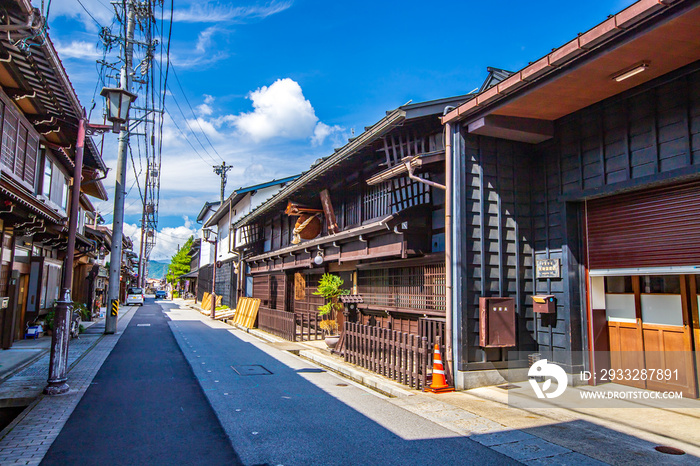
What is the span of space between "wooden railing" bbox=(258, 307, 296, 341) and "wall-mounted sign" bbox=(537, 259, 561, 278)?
9564 mm

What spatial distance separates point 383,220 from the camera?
10812 mm

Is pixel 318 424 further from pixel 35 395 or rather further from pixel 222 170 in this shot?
pixel 222 170

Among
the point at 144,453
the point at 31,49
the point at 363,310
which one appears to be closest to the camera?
the point at 144,453

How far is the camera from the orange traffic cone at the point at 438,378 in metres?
8.13

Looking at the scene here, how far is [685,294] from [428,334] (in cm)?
490

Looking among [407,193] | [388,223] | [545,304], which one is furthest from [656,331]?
[407,193]

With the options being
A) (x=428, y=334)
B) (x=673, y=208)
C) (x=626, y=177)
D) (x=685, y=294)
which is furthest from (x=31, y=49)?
(x=685, y=294)

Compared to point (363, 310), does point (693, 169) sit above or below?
above

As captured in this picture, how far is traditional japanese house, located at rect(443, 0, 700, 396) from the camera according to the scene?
262 inches

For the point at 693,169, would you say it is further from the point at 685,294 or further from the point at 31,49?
the point at 31,49

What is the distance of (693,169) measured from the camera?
6457 millimetres

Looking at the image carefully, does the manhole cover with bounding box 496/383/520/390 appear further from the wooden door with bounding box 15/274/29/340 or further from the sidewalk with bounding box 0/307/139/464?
the wooden door with bounding box 15/274/29/340

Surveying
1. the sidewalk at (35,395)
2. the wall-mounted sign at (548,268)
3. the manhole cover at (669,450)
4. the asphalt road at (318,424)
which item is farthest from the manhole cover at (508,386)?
the sidewalk at (35,395)

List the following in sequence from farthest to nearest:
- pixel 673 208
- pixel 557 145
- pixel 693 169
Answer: pixel 557 145
pixel 673 208
pixel 693 169
